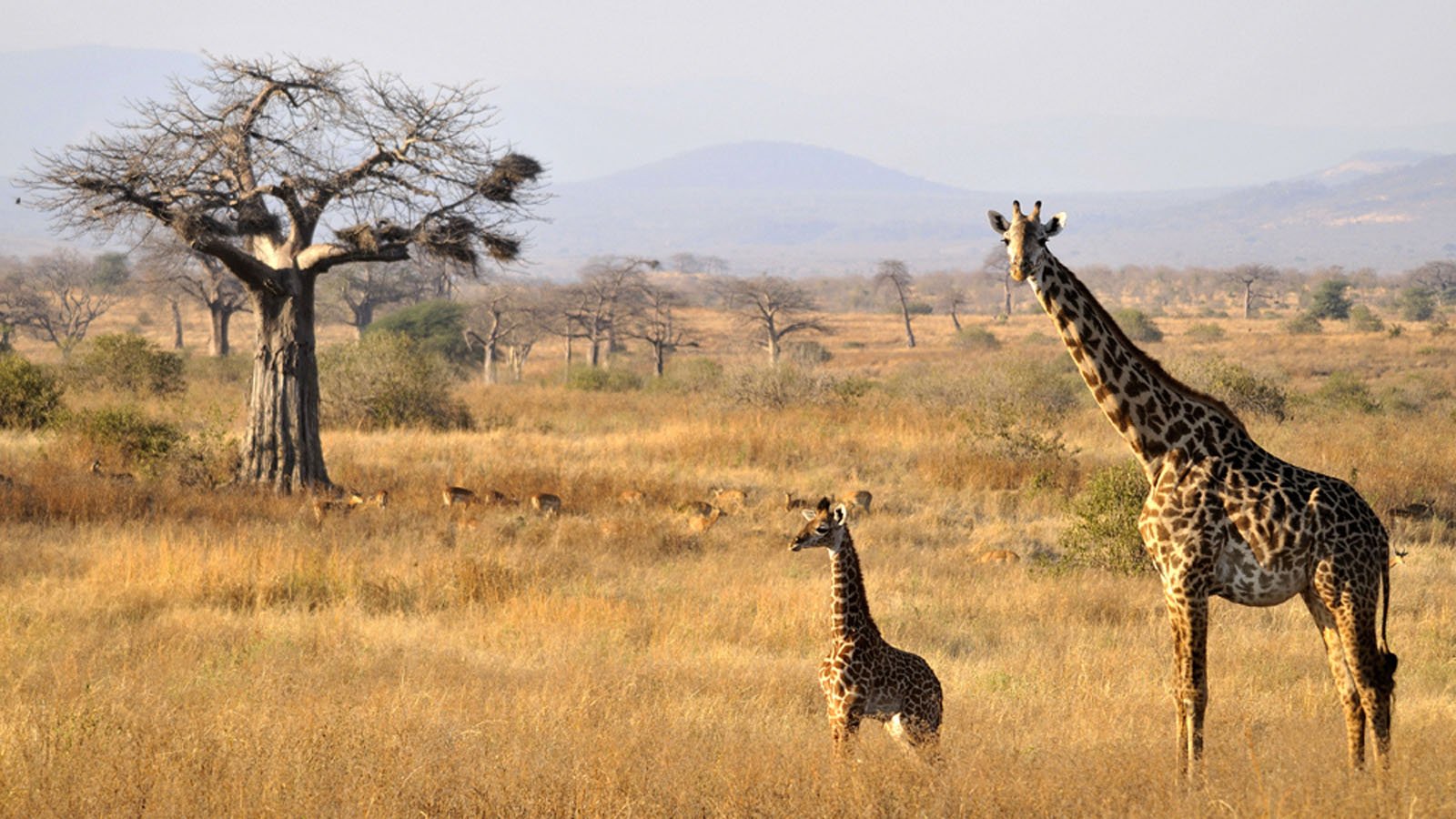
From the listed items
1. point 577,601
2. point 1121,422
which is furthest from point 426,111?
point 1121,422

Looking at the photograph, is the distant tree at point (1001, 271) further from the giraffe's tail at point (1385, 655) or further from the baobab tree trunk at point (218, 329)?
the giraffe's tail at point (1385, 655)

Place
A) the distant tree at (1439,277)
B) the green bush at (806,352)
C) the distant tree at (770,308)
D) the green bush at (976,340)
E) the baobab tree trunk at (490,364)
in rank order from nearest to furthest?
the green bush at (806,352), the baobab tree trunk at (490,364), the distant tree at (770,308), the green bush at (976,340), the distant tree at (1439,277)

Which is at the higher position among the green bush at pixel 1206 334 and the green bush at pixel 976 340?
the green bush at pixel 1206 334

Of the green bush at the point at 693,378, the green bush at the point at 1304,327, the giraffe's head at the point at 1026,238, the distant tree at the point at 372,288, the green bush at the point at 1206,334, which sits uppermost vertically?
the distant tree at the point at 372,288

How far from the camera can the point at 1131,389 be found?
6.03m

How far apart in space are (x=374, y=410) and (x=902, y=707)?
790 inches

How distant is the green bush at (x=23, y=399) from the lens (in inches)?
828

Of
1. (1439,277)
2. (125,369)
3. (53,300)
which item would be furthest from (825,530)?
(1439,277)

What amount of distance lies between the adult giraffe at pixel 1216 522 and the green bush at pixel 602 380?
3081cm

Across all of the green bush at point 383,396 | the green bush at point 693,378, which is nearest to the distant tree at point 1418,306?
the green bush at point 693,378

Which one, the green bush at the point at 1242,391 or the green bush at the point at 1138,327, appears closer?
the green bush at the point at 1242,391

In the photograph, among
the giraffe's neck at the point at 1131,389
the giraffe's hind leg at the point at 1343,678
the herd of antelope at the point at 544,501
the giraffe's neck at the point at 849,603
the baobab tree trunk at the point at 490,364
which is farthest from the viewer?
the baobab tree trunk at the point at 490,364

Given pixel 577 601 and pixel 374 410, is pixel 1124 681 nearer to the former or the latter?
pixel 577 601

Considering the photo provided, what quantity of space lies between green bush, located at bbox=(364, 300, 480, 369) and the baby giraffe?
44.3m
